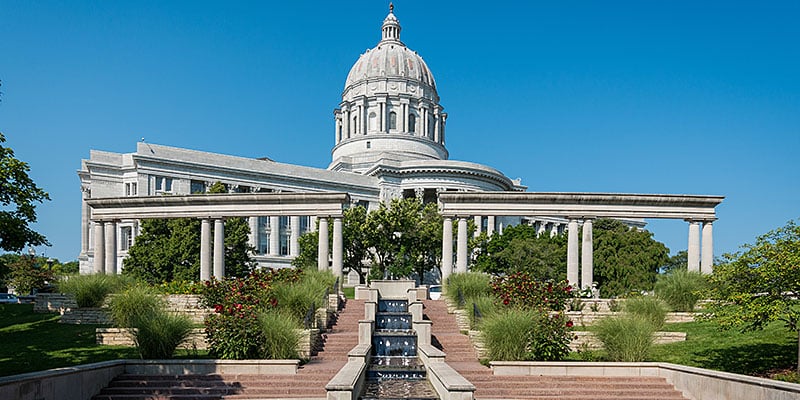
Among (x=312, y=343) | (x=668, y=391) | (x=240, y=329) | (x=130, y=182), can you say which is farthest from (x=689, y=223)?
(x=130, y=182)

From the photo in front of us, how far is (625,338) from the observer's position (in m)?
16.3

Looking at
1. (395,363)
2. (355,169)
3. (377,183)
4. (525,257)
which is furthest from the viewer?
(355,169)

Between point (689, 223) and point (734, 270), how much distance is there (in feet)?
73.1

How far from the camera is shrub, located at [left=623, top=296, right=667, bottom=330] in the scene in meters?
20.3

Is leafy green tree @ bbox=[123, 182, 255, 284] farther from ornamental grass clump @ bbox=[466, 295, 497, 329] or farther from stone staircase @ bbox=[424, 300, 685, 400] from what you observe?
stone staircase @ bbox=[424, 300, 685, 400]

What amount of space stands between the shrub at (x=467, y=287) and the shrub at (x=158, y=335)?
11521 mm

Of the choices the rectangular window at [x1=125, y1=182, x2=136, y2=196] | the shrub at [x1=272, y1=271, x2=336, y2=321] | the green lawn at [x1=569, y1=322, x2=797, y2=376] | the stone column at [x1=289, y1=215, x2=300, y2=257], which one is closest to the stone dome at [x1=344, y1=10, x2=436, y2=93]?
the stone column at [x1=289, y1=215, x2=300, y2=257]

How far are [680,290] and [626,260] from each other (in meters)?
21.9

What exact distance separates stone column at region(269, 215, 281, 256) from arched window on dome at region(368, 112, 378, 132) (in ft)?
92.9

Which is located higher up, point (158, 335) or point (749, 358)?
point (158, 335)

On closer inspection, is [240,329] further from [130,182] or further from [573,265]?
[130,182]

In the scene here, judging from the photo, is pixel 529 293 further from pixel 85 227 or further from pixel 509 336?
pixel 85 227

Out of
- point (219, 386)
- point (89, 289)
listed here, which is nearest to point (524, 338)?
point (219, 386)

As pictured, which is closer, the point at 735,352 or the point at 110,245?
the point at 735,352
